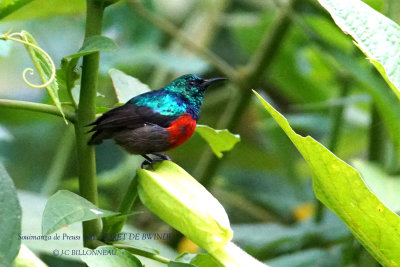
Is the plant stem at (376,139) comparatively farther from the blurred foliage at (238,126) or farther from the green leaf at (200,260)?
the green leaf at (200,260)

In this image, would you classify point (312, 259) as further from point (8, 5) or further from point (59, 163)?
point (8, 5)

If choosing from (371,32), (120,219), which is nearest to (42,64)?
(120,219)

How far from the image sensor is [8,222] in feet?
1.67

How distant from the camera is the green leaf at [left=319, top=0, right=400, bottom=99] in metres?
0.54

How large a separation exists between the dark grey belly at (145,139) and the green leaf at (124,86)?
0.14 feet

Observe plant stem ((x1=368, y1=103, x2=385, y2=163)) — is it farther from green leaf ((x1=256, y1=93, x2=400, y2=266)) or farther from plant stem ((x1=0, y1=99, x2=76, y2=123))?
plant stem ((x1=0, y1=99, x2=76, y2=123))

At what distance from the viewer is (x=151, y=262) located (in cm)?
77

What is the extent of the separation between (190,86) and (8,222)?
40 cm

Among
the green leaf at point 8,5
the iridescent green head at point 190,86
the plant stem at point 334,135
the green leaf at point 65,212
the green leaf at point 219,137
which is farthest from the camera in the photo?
the plant stem at point 334,135

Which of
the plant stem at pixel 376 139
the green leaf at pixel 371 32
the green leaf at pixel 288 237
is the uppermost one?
the green leaf at pixel 371 32

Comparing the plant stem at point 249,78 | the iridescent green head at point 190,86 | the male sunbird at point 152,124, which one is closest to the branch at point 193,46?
the plant stem at point 249,78

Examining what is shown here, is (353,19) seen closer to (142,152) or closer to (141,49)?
(142,152)

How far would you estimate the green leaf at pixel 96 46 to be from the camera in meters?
0.53

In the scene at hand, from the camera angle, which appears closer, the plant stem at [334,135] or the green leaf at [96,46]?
the green leaf at [96,46]
